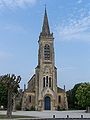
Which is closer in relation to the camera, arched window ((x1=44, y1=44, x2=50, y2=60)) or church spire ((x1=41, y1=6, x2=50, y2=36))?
arched window ((x1=44, y1=44, x2=50, y2=60))

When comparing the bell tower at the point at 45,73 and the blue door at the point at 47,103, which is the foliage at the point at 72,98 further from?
the blue door at the point at 47,103

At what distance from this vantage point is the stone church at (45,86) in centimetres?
9362

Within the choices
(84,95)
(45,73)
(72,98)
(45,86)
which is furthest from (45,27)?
(84,95)

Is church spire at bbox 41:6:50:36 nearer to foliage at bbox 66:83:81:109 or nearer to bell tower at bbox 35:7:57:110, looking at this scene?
bell tower at bbox 35:7:57:110

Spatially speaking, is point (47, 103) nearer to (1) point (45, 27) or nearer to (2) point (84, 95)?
(2) point (84, 95)

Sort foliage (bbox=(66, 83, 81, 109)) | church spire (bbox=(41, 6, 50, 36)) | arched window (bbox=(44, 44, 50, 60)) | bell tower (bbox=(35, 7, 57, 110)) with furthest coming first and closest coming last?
foliage (bbox=(66, 83, 81, 109)) → church spire (bbox=(41, 6, 50, 36)) → arched window (bbox=(44, 44, 50, 60)) → bell tower (bbox=(35, 7, 57, 110))

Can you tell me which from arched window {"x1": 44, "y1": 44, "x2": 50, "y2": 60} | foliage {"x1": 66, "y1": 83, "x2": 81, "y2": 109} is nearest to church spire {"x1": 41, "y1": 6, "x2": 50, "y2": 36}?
arched window {"x1": 44, "y1": 44, "x2": 50, "y2": 60}

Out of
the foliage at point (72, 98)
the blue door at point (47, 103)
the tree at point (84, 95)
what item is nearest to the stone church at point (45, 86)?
the blue door at point (47, 103)

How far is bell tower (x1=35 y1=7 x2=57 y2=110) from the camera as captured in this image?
93.6 metres

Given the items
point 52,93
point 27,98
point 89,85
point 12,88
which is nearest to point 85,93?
point 89,85

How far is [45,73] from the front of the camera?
3799 inches

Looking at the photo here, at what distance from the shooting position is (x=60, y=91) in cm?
9856

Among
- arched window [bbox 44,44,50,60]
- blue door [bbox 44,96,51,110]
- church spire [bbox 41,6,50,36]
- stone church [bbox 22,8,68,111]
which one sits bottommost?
blue door [bbox 44,96,51,110]

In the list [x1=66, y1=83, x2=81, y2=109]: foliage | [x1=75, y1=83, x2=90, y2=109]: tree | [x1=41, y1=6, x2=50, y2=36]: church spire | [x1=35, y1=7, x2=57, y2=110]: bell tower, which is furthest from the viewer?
[x1=66, y1=83, x2=81, y2=109]: foliage
